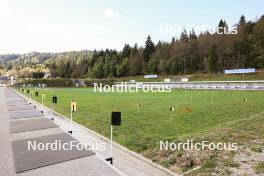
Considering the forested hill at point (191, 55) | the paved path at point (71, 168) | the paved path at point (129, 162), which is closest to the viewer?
the paved path at point (71, 168)

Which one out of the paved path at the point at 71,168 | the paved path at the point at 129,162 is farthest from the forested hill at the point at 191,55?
the paved path at the point at 71,168

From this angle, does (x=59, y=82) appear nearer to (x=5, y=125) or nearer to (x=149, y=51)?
(x=149, y=51)

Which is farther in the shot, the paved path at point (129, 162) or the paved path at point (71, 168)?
the paved path at point (129, 162)

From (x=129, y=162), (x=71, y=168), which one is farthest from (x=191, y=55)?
(x=71, y=168)

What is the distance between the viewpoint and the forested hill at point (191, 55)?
107 metres

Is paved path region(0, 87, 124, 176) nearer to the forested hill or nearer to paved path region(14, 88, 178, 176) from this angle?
paved path region(14, 88, 178, 176)

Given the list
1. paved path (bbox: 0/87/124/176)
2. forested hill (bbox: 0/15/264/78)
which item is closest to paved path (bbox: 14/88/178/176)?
paved path (bbox: 0/87/124/176)

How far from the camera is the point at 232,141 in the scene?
11.8 meters

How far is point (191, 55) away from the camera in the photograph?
4968 inches

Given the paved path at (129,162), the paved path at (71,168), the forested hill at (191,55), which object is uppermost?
the forested hill at (191,55)

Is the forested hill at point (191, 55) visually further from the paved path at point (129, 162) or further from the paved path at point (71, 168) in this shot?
the paved path at point (71, 168)

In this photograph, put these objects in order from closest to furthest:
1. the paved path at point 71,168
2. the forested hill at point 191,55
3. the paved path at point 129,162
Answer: the paved path at point 71,168 → the paved path at point 129,162 → the forested hill at point 191,55

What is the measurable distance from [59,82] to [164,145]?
4925 inches

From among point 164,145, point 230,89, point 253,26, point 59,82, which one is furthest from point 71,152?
point 59,82
